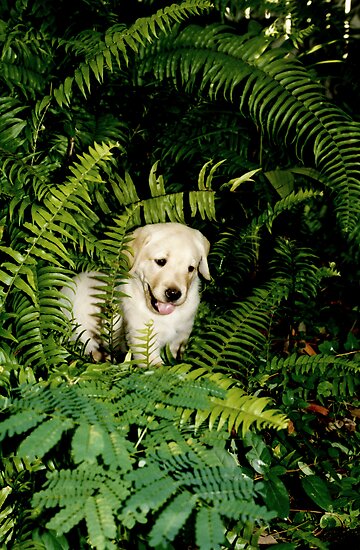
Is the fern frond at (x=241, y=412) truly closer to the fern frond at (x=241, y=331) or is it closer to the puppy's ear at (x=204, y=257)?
the fern frond at (x=241, y=331)

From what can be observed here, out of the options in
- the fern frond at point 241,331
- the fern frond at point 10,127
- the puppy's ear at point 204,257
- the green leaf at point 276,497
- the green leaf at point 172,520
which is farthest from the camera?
the puppy's ear at point 204,257

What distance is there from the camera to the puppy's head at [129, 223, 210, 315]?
3.27m

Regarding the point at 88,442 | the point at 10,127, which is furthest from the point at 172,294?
the point at 88,442

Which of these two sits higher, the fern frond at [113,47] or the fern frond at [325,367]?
the fern frond at [113,47]

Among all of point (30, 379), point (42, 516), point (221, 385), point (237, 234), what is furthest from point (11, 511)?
point (237, 234)

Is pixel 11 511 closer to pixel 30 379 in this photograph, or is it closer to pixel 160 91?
pixel 30 379

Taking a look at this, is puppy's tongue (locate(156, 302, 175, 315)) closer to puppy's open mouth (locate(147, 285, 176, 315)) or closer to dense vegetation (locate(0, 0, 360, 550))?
puppy's open mouth (locate(147, 285, 176, 315))

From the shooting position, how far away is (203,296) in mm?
3893

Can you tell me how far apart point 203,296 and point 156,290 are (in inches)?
26.8

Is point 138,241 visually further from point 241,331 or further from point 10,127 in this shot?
point 10,127

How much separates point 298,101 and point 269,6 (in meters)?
1.57

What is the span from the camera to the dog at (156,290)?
3281 millimetres

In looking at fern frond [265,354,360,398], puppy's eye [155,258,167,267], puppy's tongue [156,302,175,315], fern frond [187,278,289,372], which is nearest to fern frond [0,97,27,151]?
puppy's eye [155,258,167,267]

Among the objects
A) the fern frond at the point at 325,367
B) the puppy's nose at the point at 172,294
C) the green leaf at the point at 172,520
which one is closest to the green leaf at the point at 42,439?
the green leaf at the point at 172,520
